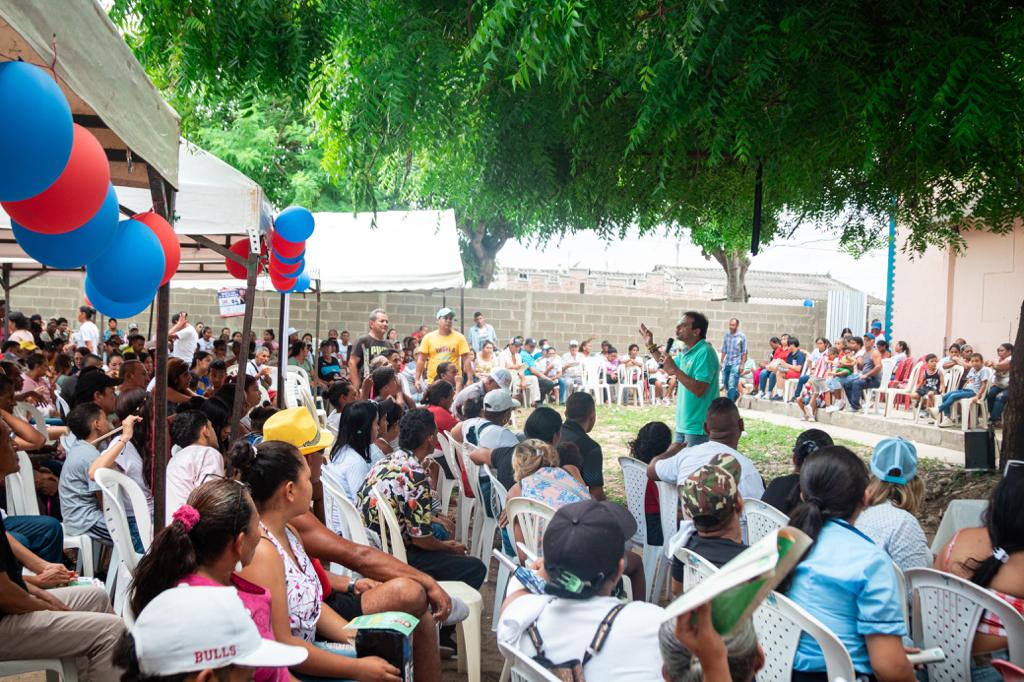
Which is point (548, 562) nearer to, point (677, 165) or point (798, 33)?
point (798, 33)

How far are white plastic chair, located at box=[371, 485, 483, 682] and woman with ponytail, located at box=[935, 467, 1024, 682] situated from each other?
2102 millimetres

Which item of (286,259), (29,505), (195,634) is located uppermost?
(286,259)

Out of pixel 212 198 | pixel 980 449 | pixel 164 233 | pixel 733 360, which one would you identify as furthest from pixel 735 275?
pixel 164 233

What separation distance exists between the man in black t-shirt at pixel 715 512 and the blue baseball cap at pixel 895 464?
2.31 ft

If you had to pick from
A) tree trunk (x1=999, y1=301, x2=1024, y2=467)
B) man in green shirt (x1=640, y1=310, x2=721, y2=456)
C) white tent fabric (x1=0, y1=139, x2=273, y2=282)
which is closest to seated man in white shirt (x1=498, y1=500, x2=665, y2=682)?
white tent fabric (x1=0, y1=139, x2=273, y2=282)

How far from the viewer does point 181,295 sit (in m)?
23.8

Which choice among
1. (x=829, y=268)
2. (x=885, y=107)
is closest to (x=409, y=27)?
(x=885, y=107)

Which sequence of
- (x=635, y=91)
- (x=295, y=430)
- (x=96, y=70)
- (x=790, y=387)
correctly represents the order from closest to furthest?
(x=96, y=70), (x=295, y=430), (x=635, y=91), (x=790, y=387)

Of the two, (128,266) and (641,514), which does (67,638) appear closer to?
(128,266)

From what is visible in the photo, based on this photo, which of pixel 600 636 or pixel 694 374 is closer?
pixel 600 636

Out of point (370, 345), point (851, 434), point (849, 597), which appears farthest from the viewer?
point (851, 434)

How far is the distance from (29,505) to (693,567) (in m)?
4.12

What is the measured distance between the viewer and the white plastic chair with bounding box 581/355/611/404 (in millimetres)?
21031

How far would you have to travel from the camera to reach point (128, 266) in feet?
12.4
